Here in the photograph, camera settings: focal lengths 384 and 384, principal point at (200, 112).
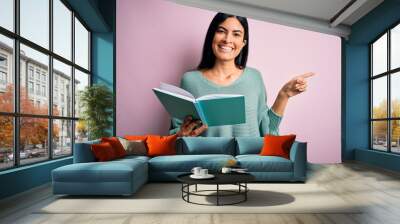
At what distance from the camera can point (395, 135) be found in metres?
7.37

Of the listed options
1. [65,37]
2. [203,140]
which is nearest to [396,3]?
[203,140]

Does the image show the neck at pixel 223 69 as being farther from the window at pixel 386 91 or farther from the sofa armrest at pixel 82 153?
the sofa armrest at pixel 82 153

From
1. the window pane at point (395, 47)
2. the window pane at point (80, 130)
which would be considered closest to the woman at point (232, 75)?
the window pane at point (80, 130)

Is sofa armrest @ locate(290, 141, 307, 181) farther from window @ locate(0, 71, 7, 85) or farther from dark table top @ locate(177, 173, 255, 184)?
window @ locate(0, 71, 7, 85)

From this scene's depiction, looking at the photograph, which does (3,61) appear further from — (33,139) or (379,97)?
(379,97)

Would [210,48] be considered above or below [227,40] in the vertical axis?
below

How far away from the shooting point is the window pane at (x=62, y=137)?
19.4ft

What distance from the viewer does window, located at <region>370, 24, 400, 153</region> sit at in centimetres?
737

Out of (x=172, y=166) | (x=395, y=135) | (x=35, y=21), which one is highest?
(x=35, y=21)

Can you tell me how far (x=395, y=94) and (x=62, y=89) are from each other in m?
6.14

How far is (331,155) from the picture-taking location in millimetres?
8031

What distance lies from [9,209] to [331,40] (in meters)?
6.67

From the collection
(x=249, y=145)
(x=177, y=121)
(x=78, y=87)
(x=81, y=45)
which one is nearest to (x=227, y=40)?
(x=177, y=121)

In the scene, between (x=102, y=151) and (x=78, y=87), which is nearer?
(x=102, y=151)
